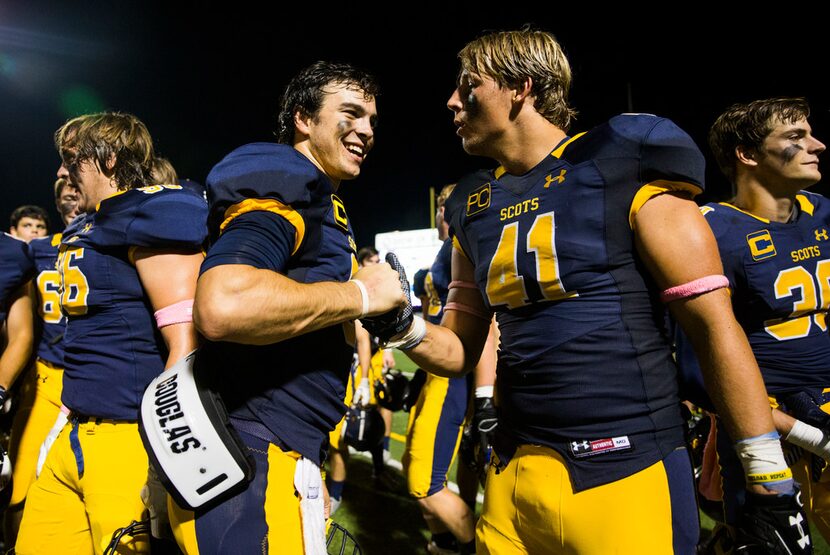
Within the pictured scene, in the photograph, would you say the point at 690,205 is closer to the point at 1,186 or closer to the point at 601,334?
the point at 601,334

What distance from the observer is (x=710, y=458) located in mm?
2662

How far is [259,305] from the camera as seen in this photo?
1.14 meters

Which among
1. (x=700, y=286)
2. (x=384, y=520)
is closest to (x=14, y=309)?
(x=384, y=520)

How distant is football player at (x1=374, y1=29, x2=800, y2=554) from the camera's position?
1.36 metres

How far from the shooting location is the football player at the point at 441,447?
333 centimetres

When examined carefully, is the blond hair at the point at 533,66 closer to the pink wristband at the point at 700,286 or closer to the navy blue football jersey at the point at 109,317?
the pink wristband at the point at 700,286

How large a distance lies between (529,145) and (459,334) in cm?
77

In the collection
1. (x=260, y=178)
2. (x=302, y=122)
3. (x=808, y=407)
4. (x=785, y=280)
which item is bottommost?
(x=808, y=407)

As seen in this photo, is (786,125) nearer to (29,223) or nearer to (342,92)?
(342,92)

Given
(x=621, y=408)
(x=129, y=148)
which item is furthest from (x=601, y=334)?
(x=129, y=148)

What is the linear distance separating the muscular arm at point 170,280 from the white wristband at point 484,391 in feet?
5.86

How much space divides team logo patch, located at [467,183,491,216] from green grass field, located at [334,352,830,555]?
291cm

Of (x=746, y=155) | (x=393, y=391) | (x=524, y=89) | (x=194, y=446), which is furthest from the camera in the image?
(x=393, y=391)

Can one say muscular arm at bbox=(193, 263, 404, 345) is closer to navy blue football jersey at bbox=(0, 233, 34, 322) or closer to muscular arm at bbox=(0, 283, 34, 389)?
navy blue football jersey at bbox=(0, 233, 34, 322)
